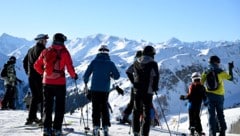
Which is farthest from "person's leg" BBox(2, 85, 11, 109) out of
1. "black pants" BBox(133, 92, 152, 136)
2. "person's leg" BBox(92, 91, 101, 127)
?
"black pants" BBox(133, 92, 152, 136)

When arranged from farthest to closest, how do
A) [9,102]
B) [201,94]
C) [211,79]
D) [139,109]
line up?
1. [9,102]
2. [201,94]
3. [211,79]
4. [139,109]

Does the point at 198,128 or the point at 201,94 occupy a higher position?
the point at 201,94

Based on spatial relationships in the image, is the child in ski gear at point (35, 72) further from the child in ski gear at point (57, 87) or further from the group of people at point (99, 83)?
the child in ski gear at point (57, 87)

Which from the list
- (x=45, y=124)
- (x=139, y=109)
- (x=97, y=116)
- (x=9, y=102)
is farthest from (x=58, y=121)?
(x=9, y=102)

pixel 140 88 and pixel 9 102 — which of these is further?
pixel 9 102

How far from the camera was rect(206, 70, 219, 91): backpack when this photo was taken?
1468cm

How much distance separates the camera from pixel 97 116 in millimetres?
13047

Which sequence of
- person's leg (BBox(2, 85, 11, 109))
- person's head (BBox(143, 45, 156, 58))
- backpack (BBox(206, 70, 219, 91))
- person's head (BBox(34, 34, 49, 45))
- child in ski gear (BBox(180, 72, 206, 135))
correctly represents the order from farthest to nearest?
person's leg (BBox(2, 85, 11, 109))
child in ski gear (BBox(180, 72, 206, 135))
backpack (BBox(206, 70, 219, 91))
person's head (BBox(34, 34, 49, 45))
person's head (BBox(143, 45, 156, 58))

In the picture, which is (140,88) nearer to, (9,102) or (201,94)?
(201,94)

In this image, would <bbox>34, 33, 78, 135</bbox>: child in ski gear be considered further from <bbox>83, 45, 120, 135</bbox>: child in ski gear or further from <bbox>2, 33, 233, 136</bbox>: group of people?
<bbox>83, 45, 120, 135</bbox>: child in ski gear

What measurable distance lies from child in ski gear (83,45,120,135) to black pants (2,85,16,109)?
1236 cm

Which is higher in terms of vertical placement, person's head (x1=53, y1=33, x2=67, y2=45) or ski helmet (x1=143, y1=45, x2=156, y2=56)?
person's head (x1=53, y1=33, x2=67, y2=45)

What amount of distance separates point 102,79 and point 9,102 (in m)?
13.6

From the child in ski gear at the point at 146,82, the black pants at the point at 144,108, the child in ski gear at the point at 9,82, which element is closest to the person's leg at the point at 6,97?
the child in ski gear at the point at 9,82
